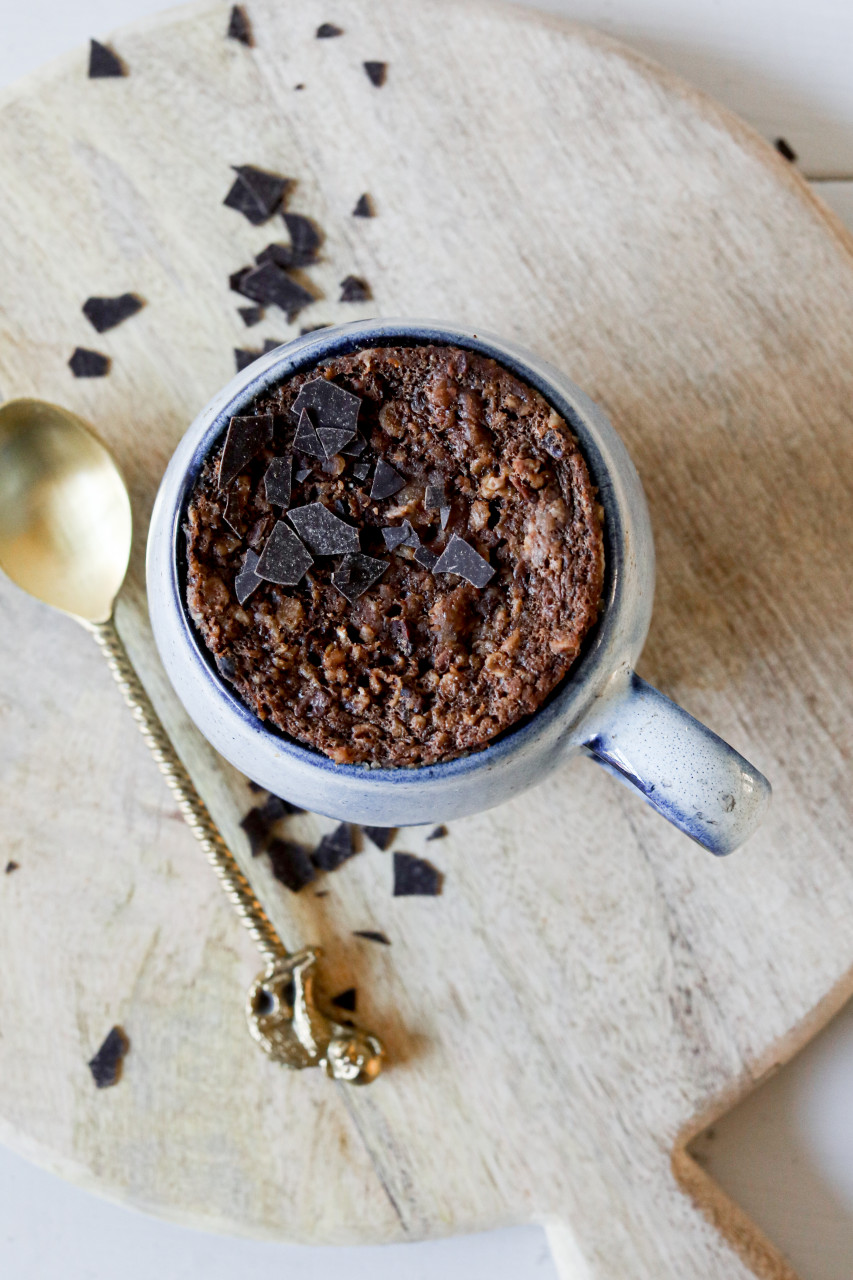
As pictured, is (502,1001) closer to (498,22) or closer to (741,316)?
(741,316)

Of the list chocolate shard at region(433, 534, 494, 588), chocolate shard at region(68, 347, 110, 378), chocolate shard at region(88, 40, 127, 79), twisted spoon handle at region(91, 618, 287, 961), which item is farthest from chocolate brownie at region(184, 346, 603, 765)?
chocolate shard at region(88, 40, 127, 79)

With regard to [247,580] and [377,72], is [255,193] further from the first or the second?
[247,580]

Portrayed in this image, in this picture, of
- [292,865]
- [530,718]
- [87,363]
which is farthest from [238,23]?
[292,865]

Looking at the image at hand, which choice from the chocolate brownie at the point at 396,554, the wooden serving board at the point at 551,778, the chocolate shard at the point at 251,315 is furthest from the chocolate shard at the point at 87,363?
the chocolate brownie at the point at 396,554

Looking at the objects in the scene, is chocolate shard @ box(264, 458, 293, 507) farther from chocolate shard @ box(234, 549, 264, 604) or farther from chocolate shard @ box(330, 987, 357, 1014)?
chocolate shard @ box(330, 987, 357, 1014)

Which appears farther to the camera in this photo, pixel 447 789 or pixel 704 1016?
pixel 704 1016

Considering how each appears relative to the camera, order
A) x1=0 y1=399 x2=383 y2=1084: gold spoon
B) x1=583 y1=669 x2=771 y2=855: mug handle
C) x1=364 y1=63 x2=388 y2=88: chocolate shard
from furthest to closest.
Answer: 1. x1=364 y1=63 x2=388 y2=88: chocolate shard
2. x1=0 y1=399 x2=383 y2=1084: gold spoon
3. x1=583 y1=669 x2=771 y2=855: mug handle

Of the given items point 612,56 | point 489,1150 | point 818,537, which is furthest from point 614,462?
point 489,1150

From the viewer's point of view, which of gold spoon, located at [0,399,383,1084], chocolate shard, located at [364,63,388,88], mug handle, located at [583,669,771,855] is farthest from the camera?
chocolate shard, located at [364,63,388,88]
